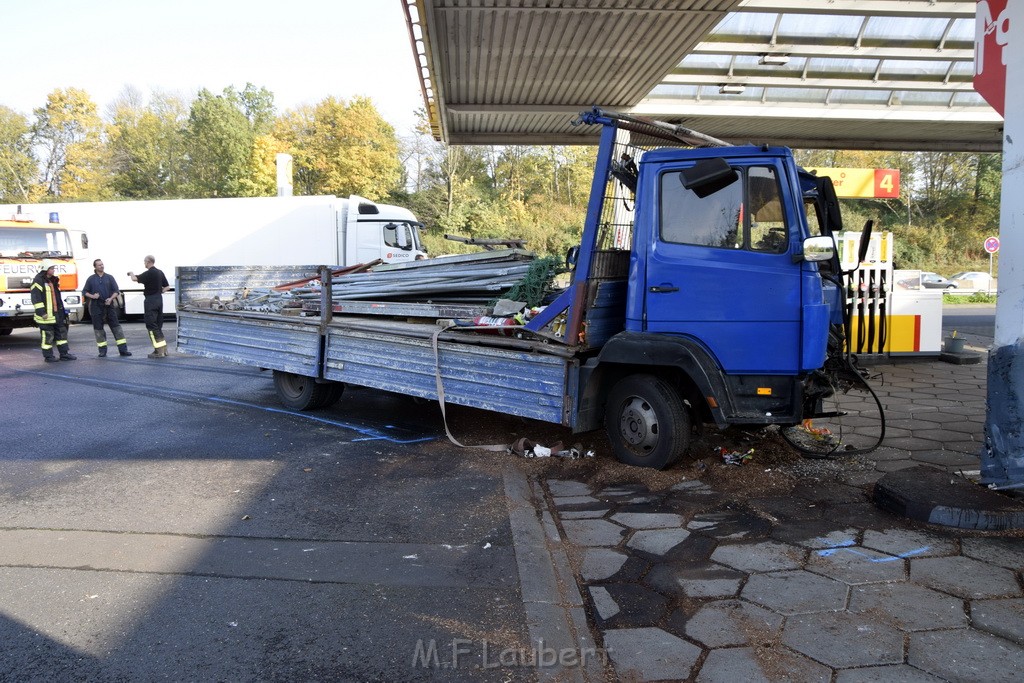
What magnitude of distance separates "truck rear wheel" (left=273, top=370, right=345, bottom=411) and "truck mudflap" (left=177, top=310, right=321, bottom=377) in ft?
0.92

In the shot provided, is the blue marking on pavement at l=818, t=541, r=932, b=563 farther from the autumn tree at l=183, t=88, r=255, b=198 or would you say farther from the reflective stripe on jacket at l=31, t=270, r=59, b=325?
the autumn tree at l=183, t=88, r=255, b=198

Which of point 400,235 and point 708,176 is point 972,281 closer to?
point 400,235

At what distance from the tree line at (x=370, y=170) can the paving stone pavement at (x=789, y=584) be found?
24238 mm

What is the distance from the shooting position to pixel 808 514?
464cm

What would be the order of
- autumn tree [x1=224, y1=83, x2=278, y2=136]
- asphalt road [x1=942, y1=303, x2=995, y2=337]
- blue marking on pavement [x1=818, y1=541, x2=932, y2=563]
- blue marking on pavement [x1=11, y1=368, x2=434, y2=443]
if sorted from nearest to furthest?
blue marking on pavement [x1=818, y1=541, x2=932, y2=563]
blue marking on pavement [x1=11, y1=368, x2=434, y2=443]
asphalt road [x1=942, y1=303, x2=995, y2=337]
autumn tree [x1=224, y1=83, x2=278, y2=136]

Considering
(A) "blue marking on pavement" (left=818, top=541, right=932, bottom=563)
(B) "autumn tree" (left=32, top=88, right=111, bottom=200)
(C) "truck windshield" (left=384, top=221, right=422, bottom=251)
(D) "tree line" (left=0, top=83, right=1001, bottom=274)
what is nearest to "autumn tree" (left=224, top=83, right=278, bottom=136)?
(D) "tree line" (left=0, top=83, right=1001, bottom=274)

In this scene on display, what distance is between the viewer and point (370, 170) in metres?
36.6

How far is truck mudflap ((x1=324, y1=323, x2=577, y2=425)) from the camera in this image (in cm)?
568

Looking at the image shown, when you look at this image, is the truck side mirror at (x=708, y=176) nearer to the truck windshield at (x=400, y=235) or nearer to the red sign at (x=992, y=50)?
the red sign at (x=992, y=50)

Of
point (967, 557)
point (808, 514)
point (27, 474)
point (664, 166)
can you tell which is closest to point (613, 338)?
point (664, 166)

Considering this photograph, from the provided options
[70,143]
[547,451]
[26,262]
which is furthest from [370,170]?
[547,451]

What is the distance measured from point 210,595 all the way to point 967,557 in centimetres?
388

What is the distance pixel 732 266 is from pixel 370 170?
1318 inches

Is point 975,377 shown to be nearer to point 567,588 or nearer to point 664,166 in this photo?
point 664,166
